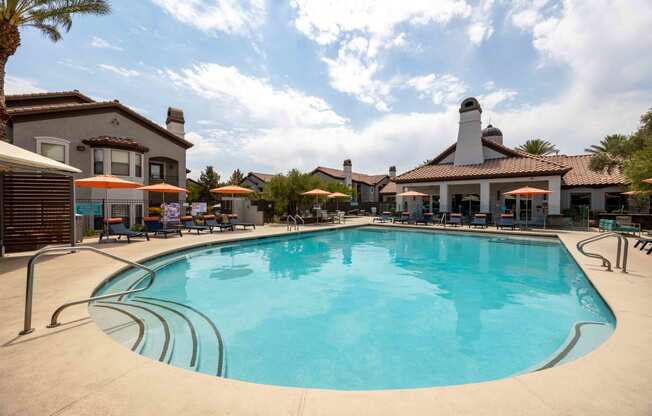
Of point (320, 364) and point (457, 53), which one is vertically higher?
point (457, 53)

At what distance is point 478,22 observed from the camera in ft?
36.2

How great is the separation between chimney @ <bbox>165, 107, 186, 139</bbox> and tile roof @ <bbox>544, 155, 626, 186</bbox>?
30.7 meters

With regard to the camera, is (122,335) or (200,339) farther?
(200,339)

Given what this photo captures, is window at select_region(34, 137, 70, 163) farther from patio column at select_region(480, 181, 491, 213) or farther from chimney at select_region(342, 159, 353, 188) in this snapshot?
chimney at select_region(342, 159, 353, 188)

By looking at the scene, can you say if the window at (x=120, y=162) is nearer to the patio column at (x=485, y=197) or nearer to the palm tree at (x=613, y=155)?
the patio column at (x=485, y=197)

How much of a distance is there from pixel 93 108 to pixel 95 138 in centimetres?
180

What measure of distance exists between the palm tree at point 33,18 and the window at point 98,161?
411 centimetres

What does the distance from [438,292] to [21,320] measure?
8.03 m

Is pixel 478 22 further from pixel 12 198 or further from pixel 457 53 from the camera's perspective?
pixel 12 198

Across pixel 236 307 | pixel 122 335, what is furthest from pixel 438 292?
pixel 122 335

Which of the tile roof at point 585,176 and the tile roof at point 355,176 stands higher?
the tile roof at point 355,176

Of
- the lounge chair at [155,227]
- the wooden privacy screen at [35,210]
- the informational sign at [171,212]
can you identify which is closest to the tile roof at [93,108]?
the informational sign at [171,212]

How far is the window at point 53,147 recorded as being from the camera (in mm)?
14938

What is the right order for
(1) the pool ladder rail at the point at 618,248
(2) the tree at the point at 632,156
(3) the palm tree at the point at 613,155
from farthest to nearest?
(3) the palm tree at the point at 613,155
(2) the tree at the point at 632,156
(1) the pool ladder rail at the point at 618,248
